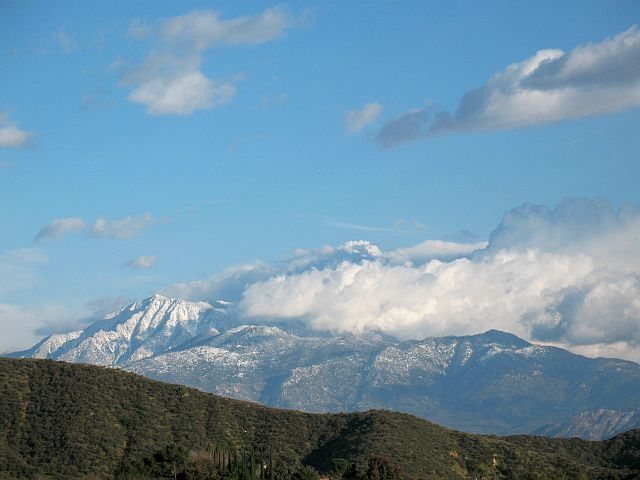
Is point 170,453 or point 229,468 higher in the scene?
point 170,453

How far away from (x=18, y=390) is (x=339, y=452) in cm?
6452

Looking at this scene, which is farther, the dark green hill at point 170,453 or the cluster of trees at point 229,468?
the dark green hill at point 170,453

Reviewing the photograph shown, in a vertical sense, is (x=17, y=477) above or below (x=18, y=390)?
below

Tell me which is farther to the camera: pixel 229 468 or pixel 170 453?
pixel 170 453

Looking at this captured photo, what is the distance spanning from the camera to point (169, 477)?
554 feet

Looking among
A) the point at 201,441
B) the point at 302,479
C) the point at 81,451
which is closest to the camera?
the point at 302,479

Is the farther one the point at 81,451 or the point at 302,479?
the point at 81,451

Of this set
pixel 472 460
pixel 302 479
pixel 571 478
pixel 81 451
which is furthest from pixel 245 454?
pixel 571 478

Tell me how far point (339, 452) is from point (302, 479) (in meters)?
29.4

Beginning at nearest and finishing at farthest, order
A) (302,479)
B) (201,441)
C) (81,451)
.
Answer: (302,479), (81,451), (201,441)

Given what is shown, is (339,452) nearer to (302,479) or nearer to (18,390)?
(302,479)

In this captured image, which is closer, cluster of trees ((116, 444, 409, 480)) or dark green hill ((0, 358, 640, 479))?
cluster of trees ((116, 444, 409, 480))

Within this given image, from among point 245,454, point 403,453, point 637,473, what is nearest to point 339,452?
point 403,453

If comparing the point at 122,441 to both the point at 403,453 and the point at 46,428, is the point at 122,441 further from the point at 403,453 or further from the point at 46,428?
the point at 403,453
